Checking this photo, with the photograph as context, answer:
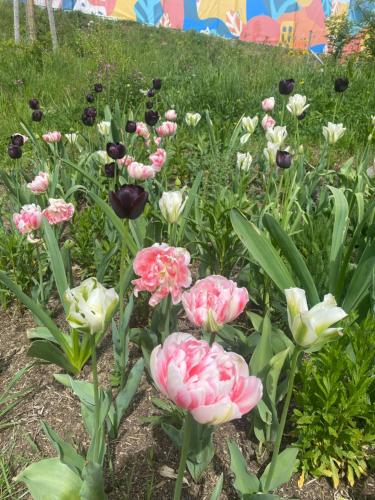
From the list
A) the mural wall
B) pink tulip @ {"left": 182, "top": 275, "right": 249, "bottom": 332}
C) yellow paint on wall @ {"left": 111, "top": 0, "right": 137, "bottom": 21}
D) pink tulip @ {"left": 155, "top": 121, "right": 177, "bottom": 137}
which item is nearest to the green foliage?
pink tulip @ {"left": 182, "top": 275, "right": 249, "bottom": 332}

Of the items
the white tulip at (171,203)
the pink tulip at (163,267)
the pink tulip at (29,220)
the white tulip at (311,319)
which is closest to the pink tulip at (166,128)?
the pink tulip at (29,220)

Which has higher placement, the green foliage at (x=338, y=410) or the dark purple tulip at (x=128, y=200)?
the dark purple tulip at (x=128, y=200)

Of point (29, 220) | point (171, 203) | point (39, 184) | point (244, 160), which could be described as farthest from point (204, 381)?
point (244, 160)

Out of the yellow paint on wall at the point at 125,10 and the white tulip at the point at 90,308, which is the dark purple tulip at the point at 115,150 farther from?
the yellow paint on wall at the point at 125,10

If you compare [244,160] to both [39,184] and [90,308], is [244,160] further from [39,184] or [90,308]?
[90,308]

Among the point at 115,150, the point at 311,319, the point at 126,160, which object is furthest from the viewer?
the point at 126,160

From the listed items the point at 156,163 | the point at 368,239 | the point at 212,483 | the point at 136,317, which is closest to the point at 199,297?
the point at 212,483

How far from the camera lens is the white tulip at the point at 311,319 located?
28.7 inches

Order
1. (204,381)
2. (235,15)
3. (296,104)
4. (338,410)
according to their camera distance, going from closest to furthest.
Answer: (204,381), (338,410), (296,104), (235,15)

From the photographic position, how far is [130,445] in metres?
1.35

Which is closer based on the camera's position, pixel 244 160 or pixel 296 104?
pixel 244 160

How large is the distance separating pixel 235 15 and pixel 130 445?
2064 cm

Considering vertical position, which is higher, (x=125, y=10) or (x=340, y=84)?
(x=125, y=10)

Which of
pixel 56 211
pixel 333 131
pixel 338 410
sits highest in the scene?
pixel 333 131
